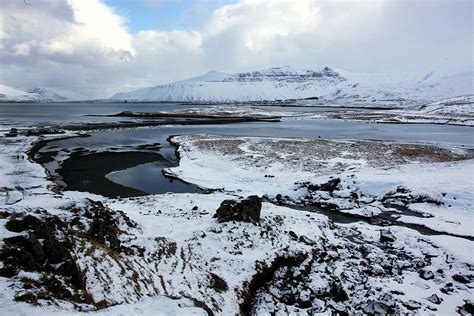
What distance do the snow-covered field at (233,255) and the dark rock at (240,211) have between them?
1.41 feet

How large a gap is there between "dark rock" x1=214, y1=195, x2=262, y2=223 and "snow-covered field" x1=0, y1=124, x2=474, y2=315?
0.43m

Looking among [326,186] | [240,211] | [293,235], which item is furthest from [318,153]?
[240,211]

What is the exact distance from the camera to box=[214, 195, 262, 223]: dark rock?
47.8 feet

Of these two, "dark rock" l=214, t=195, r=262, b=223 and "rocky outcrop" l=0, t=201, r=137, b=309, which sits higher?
"rocky outcrop" l=0, t=201, r=137, b=309

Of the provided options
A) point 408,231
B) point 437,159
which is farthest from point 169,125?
point 408,231

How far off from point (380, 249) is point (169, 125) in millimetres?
65544

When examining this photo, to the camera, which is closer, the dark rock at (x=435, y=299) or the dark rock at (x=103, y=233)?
the dark rock at (x=435, y=299)

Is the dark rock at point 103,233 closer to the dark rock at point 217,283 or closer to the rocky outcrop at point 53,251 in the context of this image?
the rocky outcrop at point 53,251

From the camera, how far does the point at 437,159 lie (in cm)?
3459

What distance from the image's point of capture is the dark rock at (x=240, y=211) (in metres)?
14.6

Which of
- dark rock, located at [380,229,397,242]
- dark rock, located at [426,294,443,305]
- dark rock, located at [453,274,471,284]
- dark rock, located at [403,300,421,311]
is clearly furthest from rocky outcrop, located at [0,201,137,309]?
dark rock, located at [453,274,471,284]

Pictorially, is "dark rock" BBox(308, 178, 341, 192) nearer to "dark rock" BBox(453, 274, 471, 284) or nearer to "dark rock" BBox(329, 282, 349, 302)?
"dark rock" BBox(453, 274, 471, 284)

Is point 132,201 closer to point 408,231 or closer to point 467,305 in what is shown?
point 408,231

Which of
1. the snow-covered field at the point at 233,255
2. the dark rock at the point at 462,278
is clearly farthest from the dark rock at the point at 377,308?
the dark rock at the point at 462,278
